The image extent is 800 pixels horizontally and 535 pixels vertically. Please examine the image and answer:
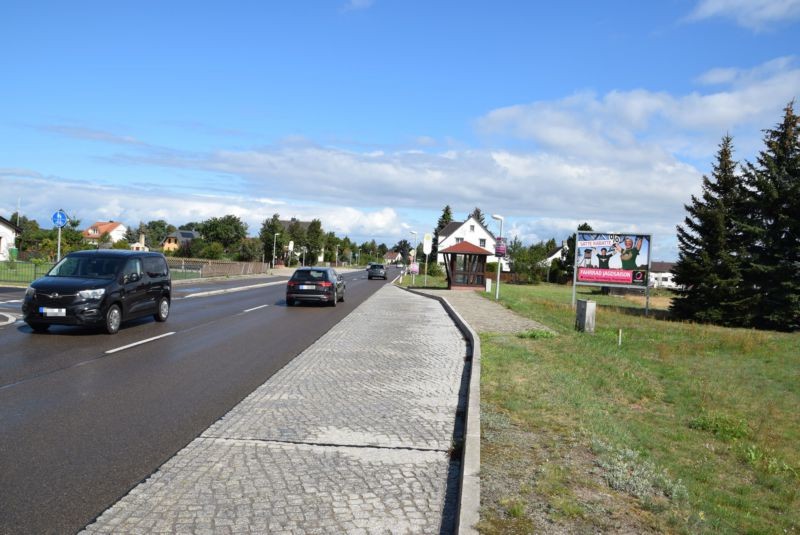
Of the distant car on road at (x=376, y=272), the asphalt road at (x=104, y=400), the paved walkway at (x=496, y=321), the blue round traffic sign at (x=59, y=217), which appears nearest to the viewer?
the asphalt road at (x=104, y=400)

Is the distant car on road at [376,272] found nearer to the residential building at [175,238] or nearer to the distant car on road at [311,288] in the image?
the distant car on road at [311,288]

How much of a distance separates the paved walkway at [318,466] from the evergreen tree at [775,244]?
2584 centimetres

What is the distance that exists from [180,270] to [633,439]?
3687 centimetres

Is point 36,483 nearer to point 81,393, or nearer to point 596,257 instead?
point 81,393

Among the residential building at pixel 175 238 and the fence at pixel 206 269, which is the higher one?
the residential building at pixel 175 238

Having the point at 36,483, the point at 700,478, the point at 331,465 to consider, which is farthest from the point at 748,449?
the point at 36,483

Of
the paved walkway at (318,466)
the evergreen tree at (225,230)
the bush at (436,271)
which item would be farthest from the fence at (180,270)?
the evergreen tree at (225,230)

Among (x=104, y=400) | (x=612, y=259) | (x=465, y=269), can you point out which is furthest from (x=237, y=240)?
(x=104, y=400)

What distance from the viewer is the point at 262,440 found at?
5883 millimetres

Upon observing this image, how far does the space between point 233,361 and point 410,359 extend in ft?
10.00

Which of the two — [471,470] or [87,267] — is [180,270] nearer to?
[87,267]

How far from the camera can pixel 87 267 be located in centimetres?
1378

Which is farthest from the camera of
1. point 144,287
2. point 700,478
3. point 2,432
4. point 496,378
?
point 144,287

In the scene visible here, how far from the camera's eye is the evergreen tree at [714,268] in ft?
100
